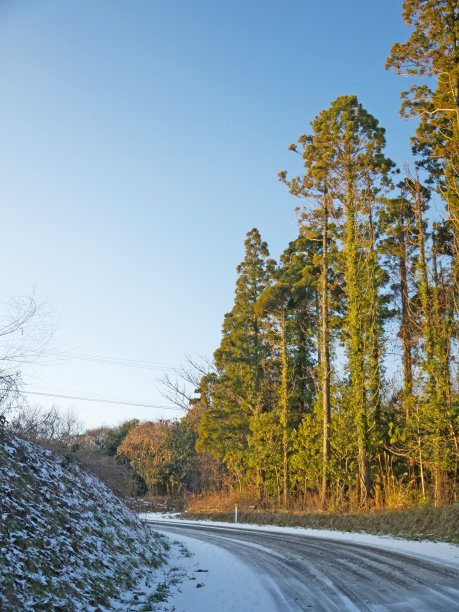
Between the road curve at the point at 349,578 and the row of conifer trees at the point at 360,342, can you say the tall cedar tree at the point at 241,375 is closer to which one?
the row of conifer trees at the point at 360,342

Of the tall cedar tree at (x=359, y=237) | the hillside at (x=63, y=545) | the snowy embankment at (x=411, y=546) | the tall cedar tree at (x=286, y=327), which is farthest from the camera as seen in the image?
the tall cedar tree at (x=286, y=327)

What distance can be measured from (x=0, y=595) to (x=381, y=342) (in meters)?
19.6

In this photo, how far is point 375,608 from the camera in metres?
5.84

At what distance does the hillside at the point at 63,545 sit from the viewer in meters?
5.37

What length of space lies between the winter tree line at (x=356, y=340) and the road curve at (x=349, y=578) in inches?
324

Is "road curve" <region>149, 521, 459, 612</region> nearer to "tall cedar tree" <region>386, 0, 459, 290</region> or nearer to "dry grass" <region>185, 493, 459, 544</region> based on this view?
"dry grass" <region>185, 493, 459, 544</region>

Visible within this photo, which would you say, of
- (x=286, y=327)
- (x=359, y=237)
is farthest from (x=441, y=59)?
(x=286, y=327)

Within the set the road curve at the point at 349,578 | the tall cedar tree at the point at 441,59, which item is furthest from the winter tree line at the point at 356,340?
the road curve at the point at 349,578

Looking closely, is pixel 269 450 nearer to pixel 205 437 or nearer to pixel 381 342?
pixel 205 437

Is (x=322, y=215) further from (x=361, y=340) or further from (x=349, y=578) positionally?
(x=349, y=578)

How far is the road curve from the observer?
612 centimetres

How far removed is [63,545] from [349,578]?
189 inches

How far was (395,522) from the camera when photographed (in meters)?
Answer: 14.4

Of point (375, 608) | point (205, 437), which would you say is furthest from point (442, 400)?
point (205, 437)
